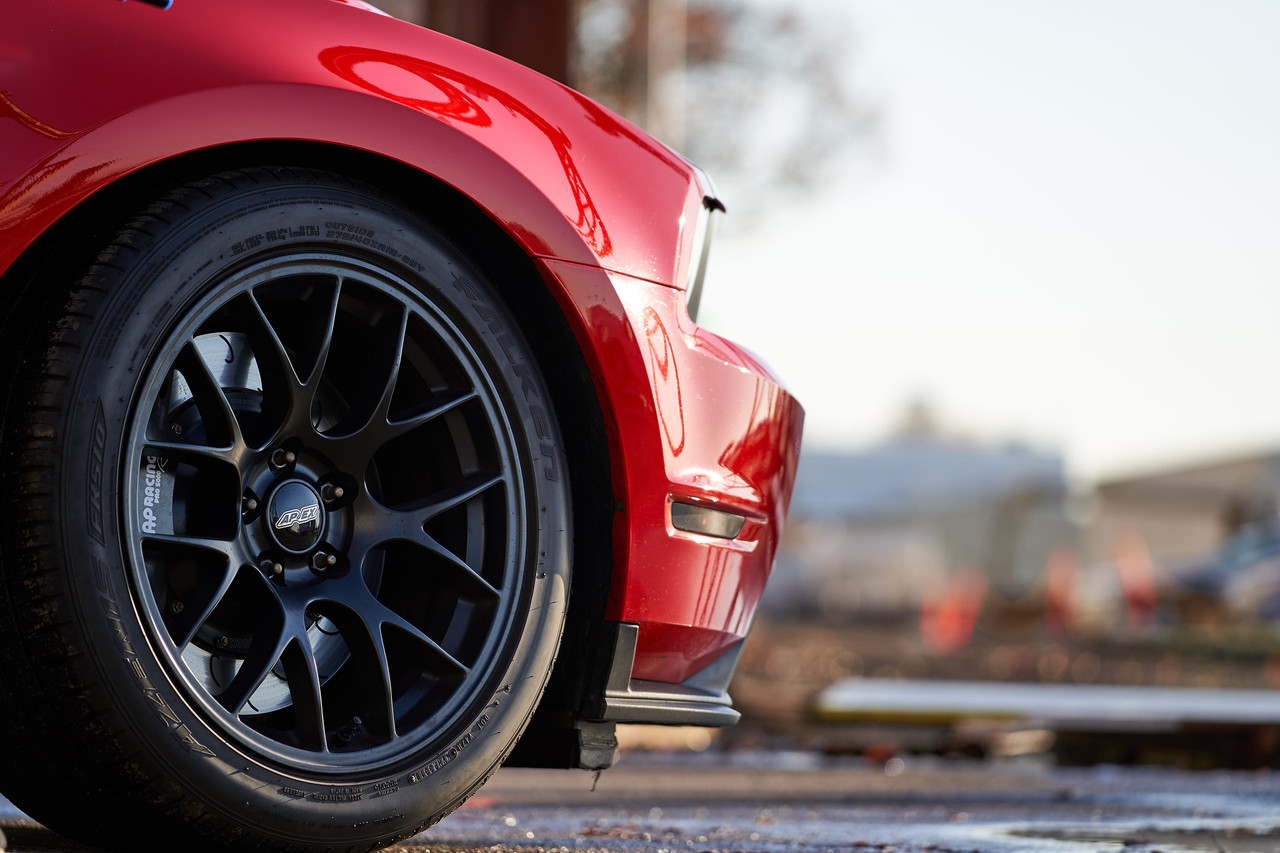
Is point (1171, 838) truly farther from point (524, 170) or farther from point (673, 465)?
point (524, 170)

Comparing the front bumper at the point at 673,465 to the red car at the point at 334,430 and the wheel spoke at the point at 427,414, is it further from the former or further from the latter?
the wheel spoke at the point at 427,414

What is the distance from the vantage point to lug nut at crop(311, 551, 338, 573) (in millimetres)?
2033

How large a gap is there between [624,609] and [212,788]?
30.3 inches

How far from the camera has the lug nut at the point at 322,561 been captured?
2033 mm

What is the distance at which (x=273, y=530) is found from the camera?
1.97 m

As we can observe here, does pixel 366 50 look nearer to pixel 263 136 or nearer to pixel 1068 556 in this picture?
pixel 263 136

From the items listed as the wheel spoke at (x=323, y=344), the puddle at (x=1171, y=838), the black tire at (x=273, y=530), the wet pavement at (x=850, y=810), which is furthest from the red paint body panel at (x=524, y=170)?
the puddle at (x=1171, y=838)

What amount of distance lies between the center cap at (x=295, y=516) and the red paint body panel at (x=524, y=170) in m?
0.50

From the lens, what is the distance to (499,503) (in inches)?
86.7

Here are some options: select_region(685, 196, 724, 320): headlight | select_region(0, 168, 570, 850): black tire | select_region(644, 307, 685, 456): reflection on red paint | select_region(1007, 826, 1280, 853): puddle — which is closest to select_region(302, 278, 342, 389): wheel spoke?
select_region(0, 168, 570, 850): black tire

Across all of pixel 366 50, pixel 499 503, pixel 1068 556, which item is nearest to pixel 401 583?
pixel 499 503

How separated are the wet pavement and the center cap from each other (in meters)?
0.66

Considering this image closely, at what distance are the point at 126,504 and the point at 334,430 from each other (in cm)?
38

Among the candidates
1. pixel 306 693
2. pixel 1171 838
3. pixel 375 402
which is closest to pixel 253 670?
pixel 306 693
